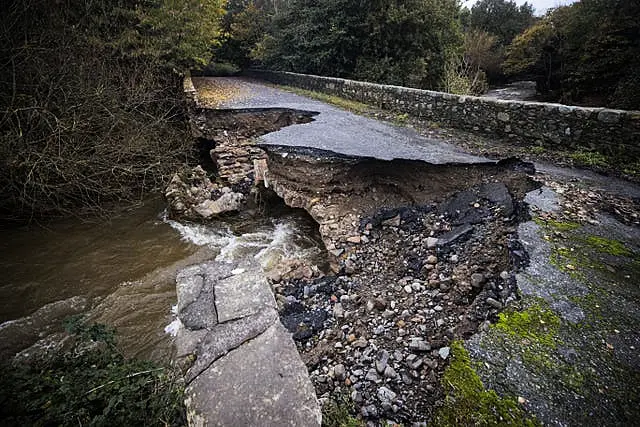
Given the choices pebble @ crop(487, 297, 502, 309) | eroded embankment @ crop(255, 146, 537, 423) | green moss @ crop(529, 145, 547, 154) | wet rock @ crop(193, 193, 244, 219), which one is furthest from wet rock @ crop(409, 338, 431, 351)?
wet rock @ crop(193, 193, 244, 219)

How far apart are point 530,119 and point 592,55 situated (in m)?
11.3

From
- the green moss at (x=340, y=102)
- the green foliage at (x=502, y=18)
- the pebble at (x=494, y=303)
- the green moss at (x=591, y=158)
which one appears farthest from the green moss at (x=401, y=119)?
the green foliage at (x=502, y=18)

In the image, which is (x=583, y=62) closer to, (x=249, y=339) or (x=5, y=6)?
(x=249, y=339)

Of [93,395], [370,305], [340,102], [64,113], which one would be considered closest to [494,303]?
[370,305]

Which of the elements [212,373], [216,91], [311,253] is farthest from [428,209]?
[216,91]

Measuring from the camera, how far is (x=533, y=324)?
7.61 feet

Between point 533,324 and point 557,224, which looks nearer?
point 533,324

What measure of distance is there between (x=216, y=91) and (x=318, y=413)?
1241 centimetres

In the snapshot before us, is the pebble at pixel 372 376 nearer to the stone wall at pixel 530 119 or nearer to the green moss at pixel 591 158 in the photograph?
the green moss at pixel 591 158

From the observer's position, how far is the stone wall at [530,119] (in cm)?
469

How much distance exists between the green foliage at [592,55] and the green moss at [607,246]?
10687 mm

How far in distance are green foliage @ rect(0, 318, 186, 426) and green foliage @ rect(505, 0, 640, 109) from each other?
14.6m

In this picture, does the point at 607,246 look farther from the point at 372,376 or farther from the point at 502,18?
the point at 502,18

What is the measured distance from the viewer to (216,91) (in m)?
11.8
